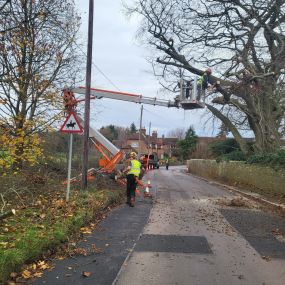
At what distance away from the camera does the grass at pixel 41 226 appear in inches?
276

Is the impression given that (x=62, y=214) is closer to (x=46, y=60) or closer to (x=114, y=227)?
(x=114, y=227)

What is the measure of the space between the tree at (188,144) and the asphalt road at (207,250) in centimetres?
9255

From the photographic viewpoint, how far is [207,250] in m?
9.20

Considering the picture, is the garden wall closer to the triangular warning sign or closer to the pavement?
the pavement

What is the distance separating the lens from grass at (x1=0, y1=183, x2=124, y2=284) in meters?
7.01

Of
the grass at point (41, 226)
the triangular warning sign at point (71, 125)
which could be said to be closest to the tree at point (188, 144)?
the grass at point (41, 226)

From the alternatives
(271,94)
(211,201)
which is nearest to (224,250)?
(211,201)

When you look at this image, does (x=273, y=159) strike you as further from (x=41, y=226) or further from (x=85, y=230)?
(x=41, y=226)

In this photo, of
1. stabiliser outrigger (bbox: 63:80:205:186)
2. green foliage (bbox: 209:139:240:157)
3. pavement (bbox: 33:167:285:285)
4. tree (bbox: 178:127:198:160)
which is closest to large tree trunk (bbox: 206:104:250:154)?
stabiliser outrigger (bbox: 63:80:205:186)

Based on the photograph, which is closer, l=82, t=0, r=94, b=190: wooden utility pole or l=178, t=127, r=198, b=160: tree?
l=82, t=0, r=94, b=190: wooden utility pole

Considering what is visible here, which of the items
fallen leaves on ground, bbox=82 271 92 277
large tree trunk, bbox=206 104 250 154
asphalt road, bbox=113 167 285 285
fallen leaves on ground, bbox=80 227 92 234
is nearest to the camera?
fallen leaves on ground, bbox=82 271 92 277

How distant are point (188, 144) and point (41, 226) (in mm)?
100854

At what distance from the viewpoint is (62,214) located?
11.1 m

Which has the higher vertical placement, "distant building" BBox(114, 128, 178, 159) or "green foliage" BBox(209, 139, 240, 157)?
"distant building" BBox(114, 128, 178, 159)
